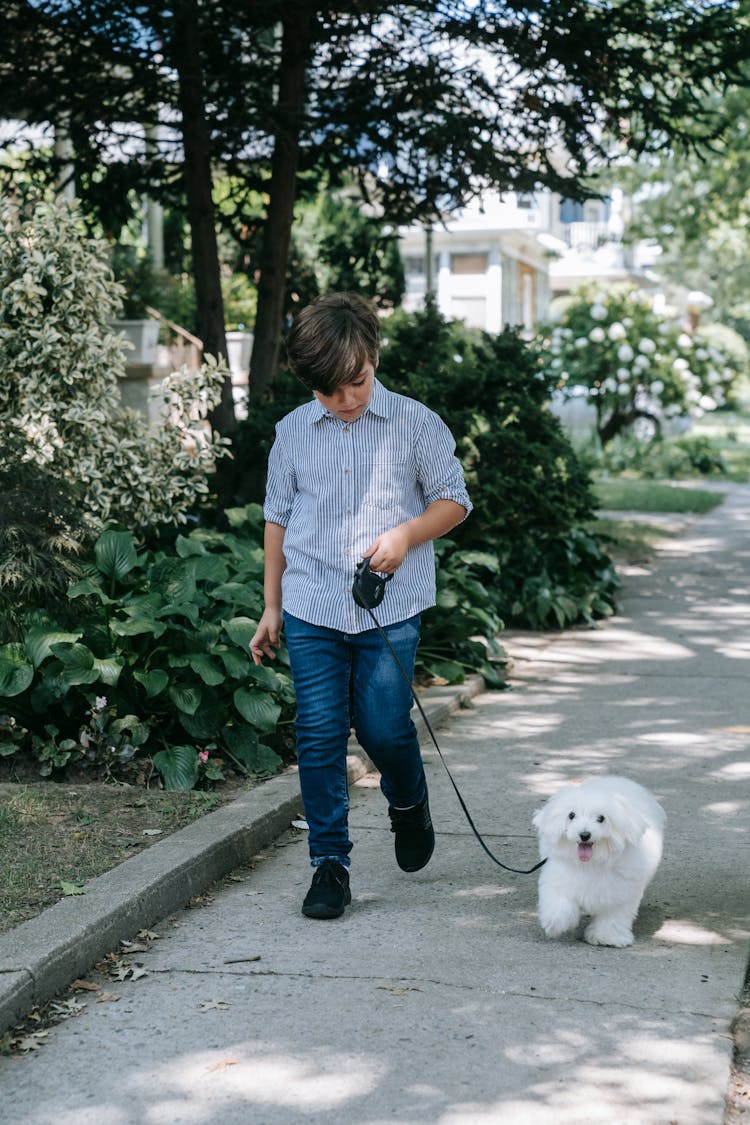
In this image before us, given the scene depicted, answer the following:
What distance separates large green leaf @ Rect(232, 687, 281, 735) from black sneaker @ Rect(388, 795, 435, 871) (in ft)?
3.99

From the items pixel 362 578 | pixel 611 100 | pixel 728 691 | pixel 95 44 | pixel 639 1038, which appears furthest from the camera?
pixel 611 100

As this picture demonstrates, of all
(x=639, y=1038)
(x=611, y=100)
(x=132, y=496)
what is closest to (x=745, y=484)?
(x=611, y=100)

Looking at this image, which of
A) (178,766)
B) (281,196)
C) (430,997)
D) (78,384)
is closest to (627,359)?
(281,196)

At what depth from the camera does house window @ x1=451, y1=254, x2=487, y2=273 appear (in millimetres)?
35969

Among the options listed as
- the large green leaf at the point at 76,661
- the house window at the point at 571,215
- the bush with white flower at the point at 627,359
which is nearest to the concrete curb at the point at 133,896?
the large green leaf at the point at 76,661

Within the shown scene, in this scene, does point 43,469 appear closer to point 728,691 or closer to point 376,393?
point 376,393

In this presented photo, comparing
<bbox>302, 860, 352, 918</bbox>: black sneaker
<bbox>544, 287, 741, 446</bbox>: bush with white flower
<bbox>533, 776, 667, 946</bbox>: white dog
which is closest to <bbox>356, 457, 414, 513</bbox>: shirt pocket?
<bbox>533, 776, 667, 946</bbox>: white dog

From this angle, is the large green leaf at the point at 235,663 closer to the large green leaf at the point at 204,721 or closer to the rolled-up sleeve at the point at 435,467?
the large green leaf at the point at 204,721

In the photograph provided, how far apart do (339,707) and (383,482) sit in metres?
0.70

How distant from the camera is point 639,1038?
349 centimetres

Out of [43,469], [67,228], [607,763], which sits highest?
[67,228]

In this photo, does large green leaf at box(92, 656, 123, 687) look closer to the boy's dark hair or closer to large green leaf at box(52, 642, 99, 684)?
large green leaf at box(52, 642, 99, 684)

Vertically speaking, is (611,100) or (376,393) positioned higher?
(611,100)

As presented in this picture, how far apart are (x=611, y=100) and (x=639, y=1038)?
330 inches
